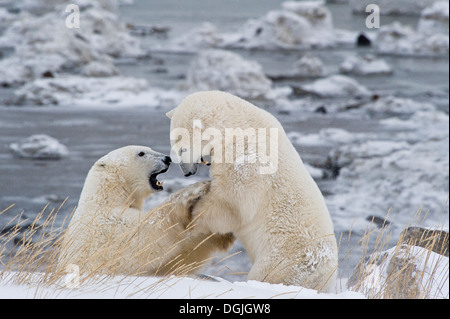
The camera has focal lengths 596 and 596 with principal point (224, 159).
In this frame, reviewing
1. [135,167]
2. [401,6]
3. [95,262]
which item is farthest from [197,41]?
[95,262]

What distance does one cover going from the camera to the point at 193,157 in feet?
9.75

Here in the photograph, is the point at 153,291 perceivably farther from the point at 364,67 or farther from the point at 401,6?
the point at 401,6

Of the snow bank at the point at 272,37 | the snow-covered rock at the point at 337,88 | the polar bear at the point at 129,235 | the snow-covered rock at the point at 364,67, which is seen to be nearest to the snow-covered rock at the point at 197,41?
the snow bank at the point at 272,37

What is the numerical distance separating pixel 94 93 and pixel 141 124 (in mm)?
3817

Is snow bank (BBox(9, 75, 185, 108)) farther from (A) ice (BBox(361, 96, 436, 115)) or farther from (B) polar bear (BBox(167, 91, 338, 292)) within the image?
(B) polar bear (BBox(167, 91, 338, 292))

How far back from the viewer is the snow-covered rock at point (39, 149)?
10.3m

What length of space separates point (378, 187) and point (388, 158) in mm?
1207

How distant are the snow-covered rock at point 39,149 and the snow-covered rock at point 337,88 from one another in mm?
8487

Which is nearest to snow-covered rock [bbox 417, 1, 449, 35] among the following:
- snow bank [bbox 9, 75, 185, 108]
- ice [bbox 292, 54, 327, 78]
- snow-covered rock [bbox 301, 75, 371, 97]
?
ice [bbox 292, 54, 327, 78]

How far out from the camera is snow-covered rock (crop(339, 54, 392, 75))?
Result: 67.4ft

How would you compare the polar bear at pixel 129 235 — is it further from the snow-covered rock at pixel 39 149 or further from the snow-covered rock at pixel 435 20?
the snow-covered rock at pixel 435 20

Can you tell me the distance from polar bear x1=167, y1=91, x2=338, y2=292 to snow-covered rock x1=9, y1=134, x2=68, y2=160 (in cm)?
778

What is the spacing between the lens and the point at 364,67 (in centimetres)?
2064
